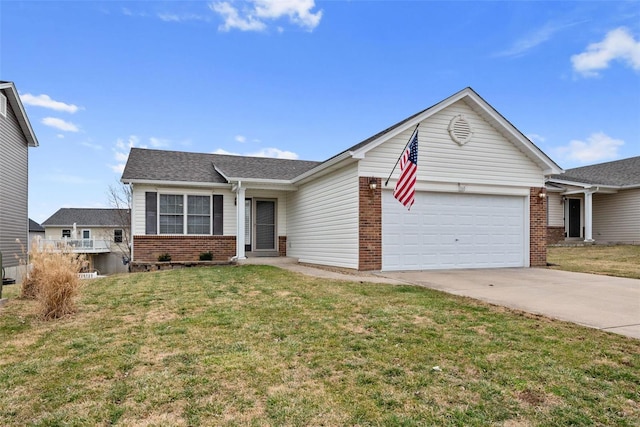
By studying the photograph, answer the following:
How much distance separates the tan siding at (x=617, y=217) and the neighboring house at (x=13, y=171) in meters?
27.1

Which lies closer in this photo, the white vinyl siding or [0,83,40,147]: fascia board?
the white vinyl siding

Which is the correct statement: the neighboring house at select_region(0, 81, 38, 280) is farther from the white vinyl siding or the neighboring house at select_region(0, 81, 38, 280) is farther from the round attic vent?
the round attic vent

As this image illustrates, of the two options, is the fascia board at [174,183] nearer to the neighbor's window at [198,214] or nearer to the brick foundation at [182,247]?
the neighbor's window at [198,214]

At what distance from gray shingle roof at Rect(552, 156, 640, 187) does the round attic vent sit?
480 inches

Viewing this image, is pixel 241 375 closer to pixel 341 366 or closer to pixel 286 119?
pixel 341 366

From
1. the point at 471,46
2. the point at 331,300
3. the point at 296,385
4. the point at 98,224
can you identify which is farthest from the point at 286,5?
the point at 98,224

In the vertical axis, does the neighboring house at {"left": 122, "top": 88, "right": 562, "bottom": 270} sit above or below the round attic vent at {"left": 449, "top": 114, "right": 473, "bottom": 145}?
below

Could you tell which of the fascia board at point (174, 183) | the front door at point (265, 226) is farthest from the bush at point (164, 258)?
the front door at point (265, 226)

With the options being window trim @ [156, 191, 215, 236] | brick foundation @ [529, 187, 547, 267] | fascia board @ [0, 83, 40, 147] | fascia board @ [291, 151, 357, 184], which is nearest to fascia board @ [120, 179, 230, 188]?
window trim @ [156, 191, 215, 236]

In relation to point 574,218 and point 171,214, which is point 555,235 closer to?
point 574,218

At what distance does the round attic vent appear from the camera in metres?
11.5

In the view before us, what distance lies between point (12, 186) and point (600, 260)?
22.9m

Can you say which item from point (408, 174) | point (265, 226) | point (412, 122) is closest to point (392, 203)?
point (408, 174)

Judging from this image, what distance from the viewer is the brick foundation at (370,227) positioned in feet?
34.6
